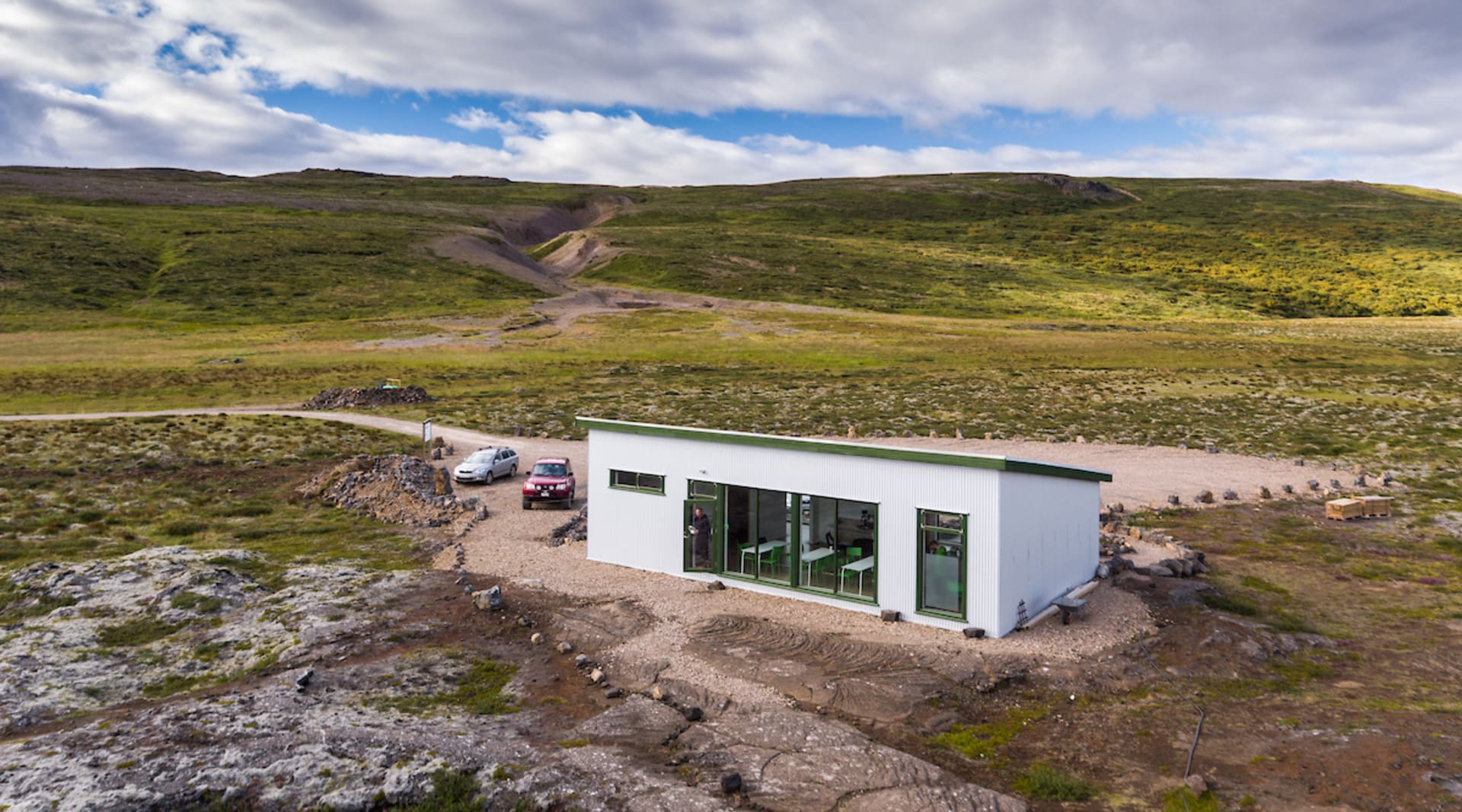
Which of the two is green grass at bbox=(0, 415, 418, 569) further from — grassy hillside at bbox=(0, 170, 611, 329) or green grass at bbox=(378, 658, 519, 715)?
grassy hillside at bbox=(0, 170, 611, 329)

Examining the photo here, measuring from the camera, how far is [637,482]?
2834 cm

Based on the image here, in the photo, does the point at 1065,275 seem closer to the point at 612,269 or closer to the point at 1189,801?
the point at 612,269

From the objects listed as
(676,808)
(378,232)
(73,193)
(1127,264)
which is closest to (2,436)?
(676,808)

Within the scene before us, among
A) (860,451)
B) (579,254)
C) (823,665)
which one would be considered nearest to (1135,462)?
(860,451)

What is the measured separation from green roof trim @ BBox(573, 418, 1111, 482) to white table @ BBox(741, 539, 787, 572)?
2959 millimetres

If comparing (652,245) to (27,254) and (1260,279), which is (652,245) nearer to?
(27,254)

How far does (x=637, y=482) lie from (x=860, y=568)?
25.6ft

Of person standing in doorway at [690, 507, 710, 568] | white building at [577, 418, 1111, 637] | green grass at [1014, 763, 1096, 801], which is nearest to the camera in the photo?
green grass at [1014, 763, 1096, 801]

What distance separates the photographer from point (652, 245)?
17438cm

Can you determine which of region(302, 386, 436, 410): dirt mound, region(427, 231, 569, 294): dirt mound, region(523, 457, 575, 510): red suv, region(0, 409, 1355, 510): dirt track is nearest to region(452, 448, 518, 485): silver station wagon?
region(0, 409, 1355, 510): dirt track

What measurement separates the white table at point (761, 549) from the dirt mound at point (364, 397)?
48108mm

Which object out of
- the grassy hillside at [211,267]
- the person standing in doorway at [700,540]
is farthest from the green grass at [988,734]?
the grassy hillside at [211,267]

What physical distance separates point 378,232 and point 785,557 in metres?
159

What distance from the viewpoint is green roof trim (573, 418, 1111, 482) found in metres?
22.2
